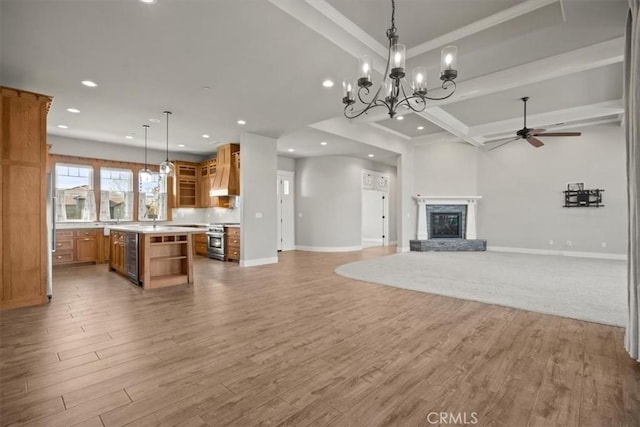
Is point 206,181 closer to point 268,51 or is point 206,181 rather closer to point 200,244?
point 200,244

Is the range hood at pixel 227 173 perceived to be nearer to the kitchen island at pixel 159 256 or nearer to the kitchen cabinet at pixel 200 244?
the kitchen cabinet at pixel 200 244

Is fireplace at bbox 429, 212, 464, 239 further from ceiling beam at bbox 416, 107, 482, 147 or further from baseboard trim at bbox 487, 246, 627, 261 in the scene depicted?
ceiling beam at bbox 416, 107, 482, 147

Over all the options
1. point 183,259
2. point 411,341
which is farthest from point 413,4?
point 183,259

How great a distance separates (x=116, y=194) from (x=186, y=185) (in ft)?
5.92

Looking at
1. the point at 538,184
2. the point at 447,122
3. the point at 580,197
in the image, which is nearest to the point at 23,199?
the point at 447,122

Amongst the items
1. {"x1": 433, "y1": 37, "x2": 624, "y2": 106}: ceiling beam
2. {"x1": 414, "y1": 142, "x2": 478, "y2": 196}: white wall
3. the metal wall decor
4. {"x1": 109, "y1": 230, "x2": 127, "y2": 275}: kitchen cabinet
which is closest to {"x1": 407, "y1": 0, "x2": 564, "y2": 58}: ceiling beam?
{"x1": 433, "y1": 37, "x2": 624, "y2": 106}: ceiling beam

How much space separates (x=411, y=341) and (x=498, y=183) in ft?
27.3

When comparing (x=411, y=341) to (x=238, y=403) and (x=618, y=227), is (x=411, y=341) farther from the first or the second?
(x=618, y=227)

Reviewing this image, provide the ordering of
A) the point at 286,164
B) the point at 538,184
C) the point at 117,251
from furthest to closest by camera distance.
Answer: the point at 286,164
the point at 538,184
the point at 117,251

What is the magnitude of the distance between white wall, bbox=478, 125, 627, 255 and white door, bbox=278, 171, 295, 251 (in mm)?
6077

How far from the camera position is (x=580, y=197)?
7.98 meters

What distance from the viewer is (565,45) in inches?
152

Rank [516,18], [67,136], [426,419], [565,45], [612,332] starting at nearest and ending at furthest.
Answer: [426,419], [612,332], [516,18], [565,45], [67,136]

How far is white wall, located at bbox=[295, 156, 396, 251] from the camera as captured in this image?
9555 mm
